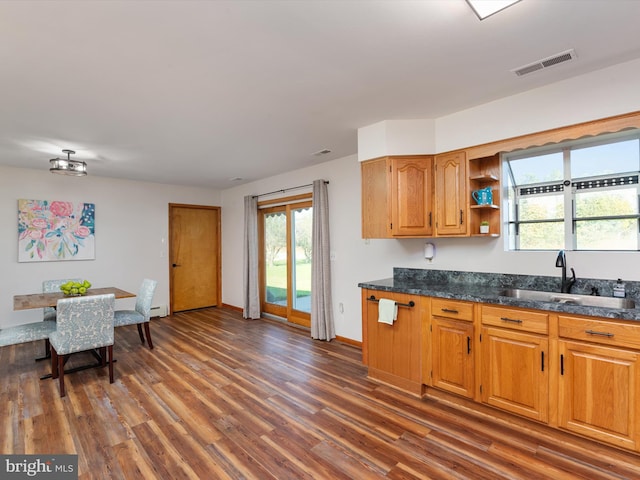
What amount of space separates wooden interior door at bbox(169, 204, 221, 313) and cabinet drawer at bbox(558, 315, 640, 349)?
19.6ft

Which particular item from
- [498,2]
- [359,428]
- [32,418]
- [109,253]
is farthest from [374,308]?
[109,253]

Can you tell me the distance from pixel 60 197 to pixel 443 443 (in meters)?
5.95

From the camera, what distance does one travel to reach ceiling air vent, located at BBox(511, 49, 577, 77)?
6.49ft

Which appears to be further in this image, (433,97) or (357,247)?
(357,247)

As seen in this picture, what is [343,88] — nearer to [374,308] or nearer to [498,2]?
[498,2]

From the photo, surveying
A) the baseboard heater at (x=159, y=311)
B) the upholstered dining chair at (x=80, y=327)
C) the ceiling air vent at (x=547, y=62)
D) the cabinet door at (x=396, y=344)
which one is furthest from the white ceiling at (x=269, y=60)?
the baseboard heater at (x=159, y=311)

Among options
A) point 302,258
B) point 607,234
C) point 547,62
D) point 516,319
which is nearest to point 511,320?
point 516,319

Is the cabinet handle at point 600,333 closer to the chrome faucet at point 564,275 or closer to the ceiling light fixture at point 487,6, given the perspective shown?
the chrome faucet at point 564,275

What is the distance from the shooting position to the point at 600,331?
1.96 m

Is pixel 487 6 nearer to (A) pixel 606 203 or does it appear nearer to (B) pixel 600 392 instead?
(A) pixel 606 203

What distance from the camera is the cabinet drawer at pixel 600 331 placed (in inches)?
73.4

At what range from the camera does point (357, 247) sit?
4.18m

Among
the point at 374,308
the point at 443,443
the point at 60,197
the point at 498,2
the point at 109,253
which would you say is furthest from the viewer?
the point at 109,253

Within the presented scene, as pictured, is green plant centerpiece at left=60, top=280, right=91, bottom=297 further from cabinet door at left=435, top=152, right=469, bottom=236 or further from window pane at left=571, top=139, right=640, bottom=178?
window pane at left=571, top=139, right=640, bottom=178
